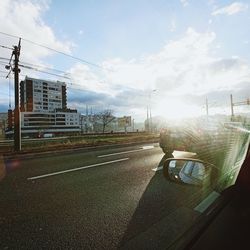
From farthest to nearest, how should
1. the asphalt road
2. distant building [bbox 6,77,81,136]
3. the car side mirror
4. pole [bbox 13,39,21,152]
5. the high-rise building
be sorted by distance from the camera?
the high-rise building
distant building [bbox 6,77,81,136]
pole [bbox 13,39,21,152]
the asphalt road
the car side mirror

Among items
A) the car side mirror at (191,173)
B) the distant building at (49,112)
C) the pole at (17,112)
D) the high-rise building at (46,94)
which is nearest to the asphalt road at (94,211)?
the car side mirror at (191,173)

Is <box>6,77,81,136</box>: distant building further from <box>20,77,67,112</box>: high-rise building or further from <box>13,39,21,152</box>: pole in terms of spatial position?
<box>13,39,21,152</box>: pole

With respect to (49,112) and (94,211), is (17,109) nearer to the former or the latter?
(94,211)

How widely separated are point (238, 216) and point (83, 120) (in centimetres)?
13132

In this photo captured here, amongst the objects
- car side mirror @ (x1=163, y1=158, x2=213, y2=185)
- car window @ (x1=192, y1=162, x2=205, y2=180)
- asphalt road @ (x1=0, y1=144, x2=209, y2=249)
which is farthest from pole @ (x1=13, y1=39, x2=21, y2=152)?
car window @ (x1=192, y1=162, x2=205, y2=180)

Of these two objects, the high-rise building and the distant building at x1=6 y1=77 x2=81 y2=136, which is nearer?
the distant building at x1=6 y1=77 x2=81 y2=136

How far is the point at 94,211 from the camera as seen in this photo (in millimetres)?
4039

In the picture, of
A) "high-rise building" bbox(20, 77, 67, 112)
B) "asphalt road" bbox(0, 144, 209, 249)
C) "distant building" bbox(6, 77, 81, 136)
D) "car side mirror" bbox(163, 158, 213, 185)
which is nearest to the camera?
"car side mirror" bbox(163, 158, 213, 185)

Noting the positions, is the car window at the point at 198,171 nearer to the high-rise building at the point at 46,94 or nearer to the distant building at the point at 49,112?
the distant building at the point at 49,112

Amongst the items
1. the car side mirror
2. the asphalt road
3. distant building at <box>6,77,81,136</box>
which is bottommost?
the asphalt road

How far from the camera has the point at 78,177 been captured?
6746mm

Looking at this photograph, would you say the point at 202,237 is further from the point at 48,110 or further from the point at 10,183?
the point at 48,110

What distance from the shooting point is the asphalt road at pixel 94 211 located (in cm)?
299

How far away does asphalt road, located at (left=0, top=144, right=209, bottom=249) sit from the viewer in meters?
2.99
